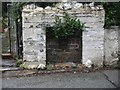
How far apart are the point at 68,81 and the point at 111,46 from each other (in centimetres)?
213

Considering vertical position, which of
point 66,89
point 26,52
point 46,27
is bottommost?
point 66,89

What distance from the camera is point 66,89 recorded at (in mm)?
7055

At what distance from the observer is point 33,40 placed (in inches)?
355

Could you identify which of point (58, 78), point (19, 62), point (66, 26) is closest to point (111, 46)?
point (66, 26)

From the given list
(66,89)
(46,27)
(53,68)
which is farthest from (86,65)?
(66,89)

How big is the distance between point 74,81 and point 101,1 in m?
2.74

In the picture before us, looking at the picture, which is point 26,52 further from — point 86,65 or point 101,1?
point 101,1

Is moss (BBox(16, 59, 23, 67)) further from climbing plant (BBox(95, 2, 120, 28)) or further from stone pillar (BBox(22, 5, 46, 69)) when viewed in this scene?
climbing plant (BBox(95, 2, 120, 28))

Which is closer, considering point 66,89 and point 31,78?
point 66,89

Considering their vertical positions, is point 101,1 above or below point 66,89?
above

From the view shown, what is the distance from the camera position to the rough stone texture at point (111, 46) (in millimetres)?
9227

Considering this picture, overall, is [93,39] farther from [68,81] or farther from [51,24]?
[68,81]

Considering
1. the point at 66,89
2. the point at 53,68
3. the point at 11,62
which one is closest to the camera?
the point at 66,89

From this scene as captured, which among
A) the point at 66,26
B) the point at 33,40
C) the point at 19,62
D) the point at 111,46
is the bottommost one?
the point at 19,62
